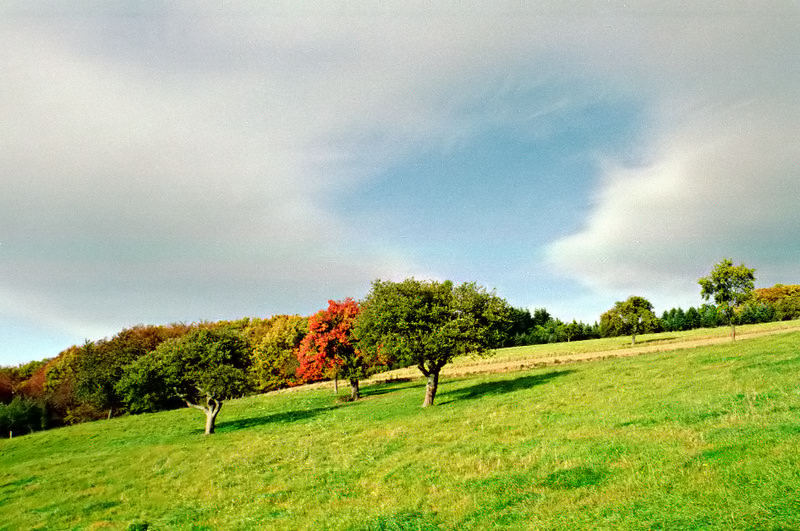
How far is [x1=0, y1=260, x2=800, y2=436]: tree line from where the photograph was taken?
36.1m

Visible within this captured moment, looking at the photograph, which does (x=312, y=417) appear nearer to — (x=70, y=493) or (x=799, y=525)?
(x=70, y=493)

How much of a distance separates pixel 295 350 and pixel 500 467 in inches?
3194

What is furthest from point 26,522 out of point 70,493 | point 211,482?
point 211,482

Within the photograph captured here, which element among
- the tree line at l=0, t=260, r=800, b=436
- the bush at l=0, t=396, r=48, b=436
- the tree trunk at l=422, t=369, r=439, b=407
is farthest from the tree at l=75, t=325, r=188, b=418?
the tree trunk at l=422, t=369, r=439, b=407

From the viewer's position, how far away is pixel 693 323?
16000 centimetres

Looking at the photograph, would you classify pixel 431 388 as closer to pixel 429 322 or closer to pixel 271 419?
pixel 429 322

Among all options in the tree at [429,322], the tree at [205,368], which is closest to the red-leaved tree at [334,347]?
the tree at [205,368]

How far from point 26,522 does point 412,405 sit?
26165 mm

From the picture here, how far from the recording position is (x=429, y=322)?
36.3m

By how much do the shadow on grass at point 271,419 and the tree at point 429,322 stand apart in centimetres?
1070

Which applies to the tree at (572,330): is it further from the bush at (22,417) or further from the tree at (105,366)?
the bush at (22,417)

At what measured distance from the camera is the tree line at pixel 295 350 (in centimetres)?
3606

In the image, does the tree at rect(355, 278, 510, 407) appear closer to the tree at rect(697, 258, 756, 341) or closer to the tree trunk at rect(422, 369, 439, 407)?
the tree trunk at rect(422, 369, 439, 407)

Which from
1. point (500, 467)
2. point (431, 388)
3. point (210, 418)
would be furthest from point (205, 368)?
point (500, 467)
